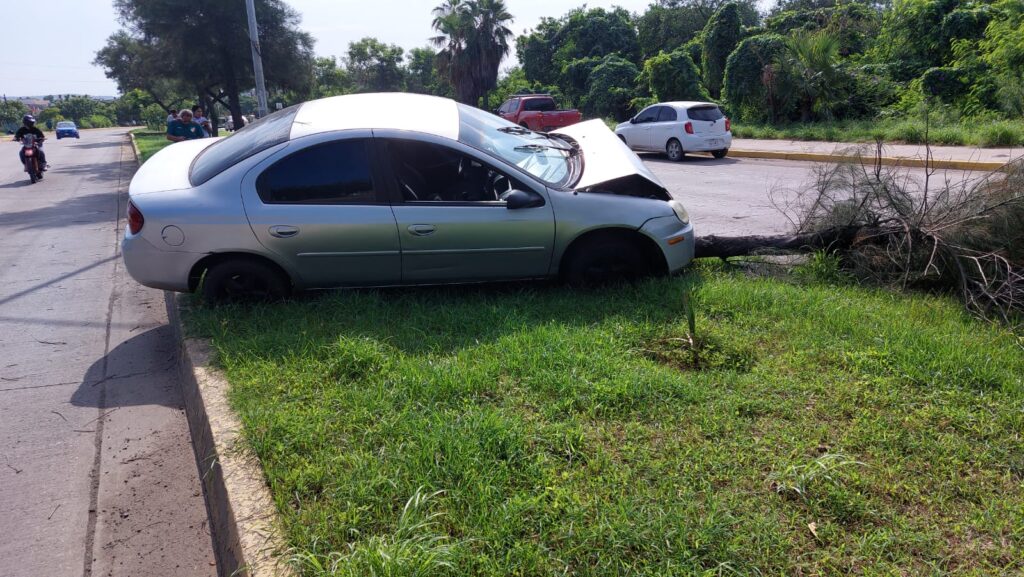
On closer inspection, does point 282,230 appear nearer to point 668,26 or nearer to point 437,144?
point 437,144

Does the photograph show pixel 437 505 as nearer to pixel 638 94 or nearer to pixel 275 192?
pixel 275 192

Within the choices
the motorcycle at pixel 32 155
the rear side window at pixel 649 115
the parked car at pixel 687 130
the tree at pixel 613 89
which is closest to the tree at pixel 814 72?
the parked car at pixel 687 130

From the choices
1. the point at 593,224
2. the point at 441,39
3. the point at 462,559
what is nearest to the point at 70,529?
the point at 462,559

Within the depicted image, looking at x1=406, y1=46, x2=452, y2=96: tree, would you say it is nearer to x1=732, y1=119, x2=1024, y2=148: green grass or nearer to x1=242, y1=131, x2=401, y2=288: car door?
x1=732, y1=119, x2=1024, y2=148: green grass

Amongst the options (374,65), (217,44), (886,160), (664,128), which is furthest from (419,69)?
(886,160)

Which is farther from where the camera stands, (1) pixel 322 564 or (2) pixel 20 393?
(2) pixel 20 393

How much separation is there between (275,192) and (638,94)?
2720cm

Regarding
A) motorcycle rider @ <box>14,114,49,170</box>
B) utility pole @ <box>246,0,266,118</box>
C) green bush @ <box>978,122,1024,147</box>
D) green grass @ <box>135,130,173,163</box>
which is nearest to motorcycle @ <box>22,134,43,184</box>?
motorcycle rider @ <box>14,114,49,170</box>

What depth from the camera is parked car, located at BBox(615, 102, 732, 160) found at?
17.4m

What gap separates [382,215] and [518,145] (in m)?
1.45

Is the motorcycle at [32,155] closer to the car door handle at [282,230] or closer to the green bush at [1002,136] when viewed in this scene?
the car door handle at [282,230]

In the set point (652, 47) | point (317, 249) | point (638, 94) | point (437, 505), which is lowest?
point (437, 505)

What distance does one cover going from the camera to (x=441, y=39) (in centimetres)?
4228

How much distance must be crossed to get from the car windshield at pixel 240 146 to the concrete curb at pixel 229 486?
1604mm
